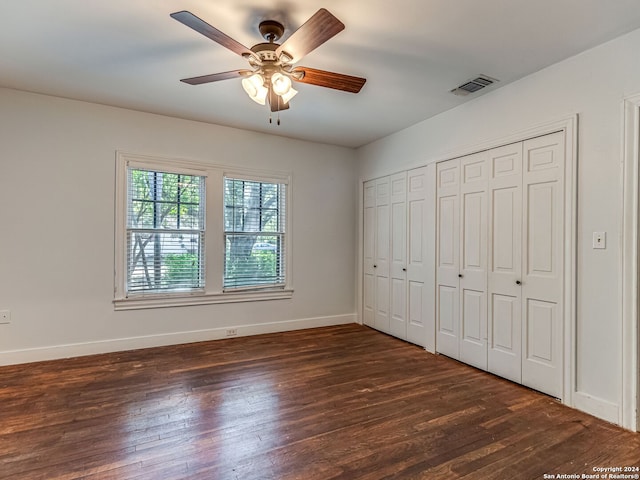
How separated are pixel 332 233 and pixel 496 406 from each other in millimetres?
3067

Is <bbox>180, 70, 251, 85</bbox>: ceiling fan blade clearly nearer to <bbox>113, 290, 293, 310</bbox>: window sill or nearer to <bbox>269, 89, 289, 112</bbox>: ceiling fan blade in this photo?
<bbox>269, 89, 289, 112</bbox>: ceiling fan blade

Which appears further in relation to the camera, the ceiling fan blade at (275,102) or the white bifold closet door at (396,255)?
the white bifold closet door at (396,255)

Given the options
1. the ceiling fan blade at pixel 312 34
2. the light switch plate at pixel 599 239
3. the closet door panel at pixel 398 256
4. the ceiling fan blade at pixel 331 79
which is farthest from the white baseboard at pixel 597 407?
the ceiling fan blade at pixel 312 34

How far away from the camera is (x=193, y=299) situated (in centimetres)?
414

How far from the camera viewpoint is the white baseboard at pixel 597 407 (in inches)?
91.7

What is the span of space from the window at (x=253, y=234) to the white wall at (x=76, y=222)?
30cm

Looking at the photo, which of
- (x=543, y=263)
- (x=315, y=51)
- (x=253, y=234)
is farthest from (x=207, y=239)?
(x=543, y=263)

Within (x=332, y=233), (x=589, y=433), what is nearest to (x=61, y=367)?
(x=332, y=233)

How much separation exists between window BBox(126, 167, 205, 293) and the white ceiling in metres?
0.87

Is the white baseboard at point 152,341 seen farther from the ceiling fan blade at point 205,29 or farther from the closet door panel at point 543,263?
the ceiling fan blade at point 205,29

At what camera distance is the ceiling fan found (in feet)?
6.21

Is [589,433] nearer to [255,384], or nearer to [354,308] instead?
[255,384]

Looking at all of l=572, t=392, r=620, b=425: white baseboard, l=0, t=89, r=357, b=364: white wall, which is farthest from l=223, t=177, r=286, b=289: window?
l=572, t=392, r=620, b=425: white baseboard

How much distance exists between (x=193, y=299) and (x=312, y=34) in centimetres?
329
